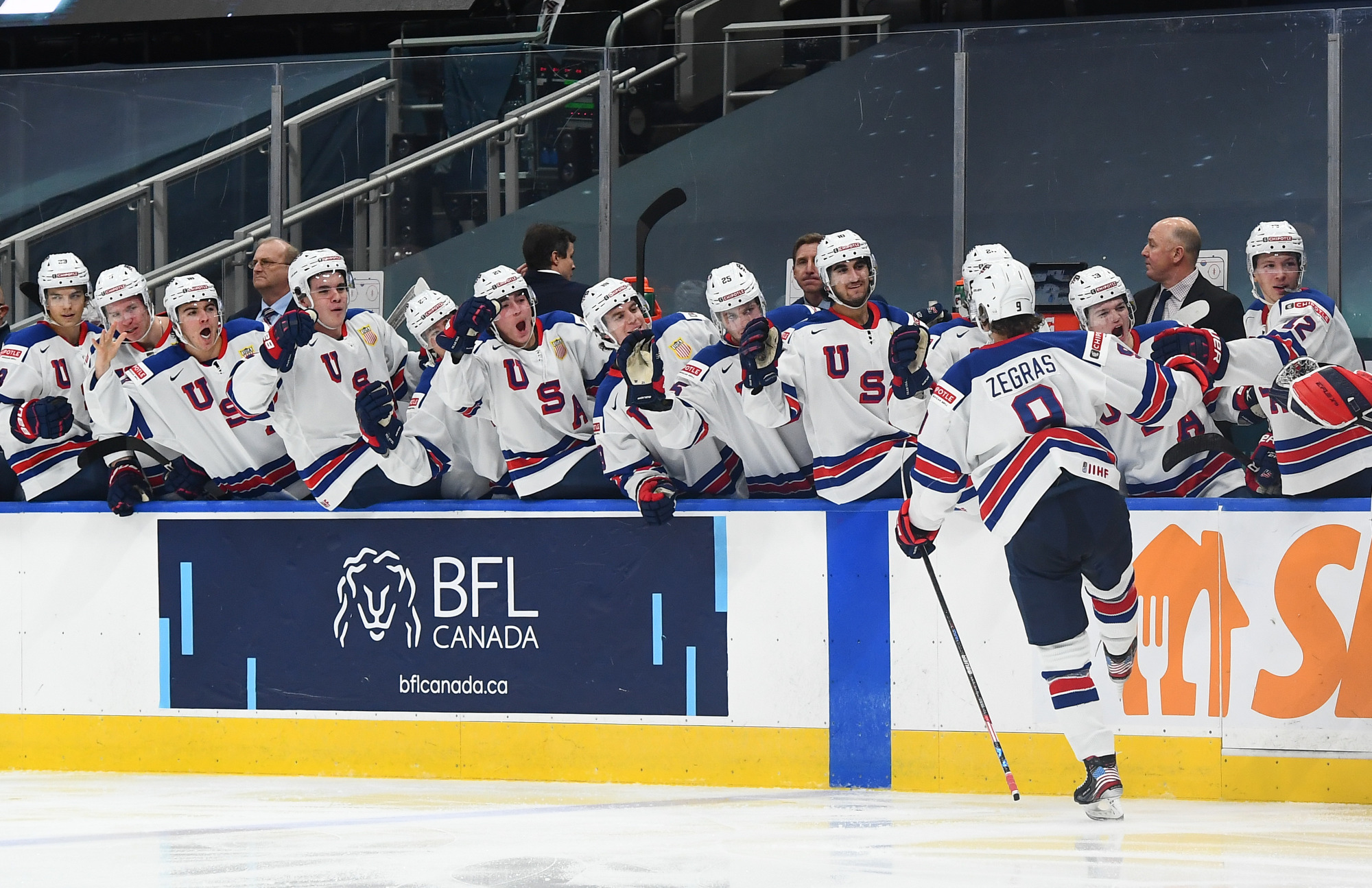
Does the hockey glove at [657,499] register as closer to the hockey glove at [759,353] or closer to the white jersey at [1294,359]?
the hockey glove at [759,353]

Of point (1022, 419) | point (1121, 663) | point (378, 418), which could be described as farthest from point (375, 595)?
point (1121, 663)

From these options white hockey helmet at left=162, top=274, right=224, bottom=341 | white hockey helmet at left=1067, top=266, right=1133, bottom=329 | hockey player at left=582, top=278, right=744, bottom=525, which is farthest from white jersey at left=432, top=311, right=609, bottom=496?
white hockey helmet at left=1067, top=266, right=1133, bottom=329

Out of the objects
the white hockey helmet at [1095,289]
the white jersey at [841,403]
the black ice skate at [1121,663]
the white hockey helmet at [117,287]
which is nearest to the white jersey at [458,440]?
the white jersey at [841,403]

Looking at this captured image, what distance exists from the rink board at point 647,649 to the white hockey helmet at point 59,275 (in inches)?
31.8

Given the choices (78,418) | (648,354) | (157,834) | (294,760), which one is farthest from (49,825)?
(648,354)

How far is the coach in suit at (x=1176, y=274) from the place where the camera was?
5.22 meters

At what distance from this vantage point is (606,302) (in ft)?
15.1

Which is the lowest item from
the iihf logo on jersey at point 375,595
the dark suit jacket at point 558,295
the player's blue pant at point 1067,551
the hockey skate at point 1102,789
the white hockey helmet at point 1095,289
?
the hockey skate at point 1102,789

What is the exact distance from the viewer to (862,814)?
3.96m

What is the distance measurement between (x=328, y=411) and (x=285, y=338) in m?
0.33

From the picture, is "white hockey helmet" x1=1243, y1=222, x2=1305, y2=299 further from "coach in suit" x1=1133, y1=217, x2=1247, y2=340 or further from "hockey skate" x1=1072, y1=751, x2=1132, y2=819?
"hockey skate" x1=1072, y1=751, x2=1132, y2=819

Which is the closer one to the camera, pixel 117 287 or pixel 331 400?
pixel 331 400

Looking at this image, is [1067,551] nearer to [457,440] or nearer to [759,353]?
[759,353]

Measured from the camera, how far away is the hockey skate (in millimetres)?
3816
